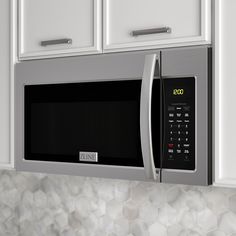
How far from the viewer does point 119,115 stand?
A: 1.64 metres

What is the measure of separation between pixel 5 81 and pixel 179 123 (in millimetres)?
795

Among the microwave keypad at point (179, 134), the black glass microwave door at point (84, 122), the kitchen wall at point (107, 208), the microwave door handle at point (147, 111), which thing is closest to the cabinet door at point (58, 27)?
the black glass microwave door at point (84, 122)

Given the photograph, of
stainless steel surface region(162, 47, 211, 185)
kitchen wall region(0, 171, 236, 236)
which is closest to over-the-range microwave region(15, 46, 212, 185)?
stainless steel surface region(162, 47, 211, 185)

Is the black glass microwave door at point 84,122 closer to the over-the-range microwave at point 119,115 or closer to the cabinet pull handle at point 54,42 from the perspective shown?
the over-the-range microwave at point 119,115

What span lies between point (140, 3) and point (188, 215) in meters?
0.83

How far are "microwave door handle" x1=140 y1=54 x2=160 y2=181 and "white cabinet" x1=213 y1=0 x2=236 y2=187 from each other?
0.20 m

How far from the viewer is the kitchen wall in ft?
6.10

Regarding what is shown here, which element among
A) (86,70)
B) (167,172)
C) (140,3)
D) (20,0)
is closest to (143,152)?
(167,172)

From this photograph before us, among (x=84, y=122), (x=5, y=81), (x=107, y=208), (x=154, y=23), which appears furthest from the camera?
(x=107, y=208)

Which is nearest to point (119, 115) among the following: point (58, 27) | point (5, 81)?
point (58, 27)

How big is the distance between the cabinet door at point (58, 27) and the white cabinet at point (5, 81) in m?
0.08

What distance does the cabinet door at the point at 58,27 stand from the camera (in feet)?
5.65

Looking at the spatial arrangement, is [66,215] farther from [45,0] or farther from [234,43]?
[234,43]

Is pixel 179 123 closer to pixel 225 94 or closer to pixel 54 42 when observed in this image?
pixel 225 94
